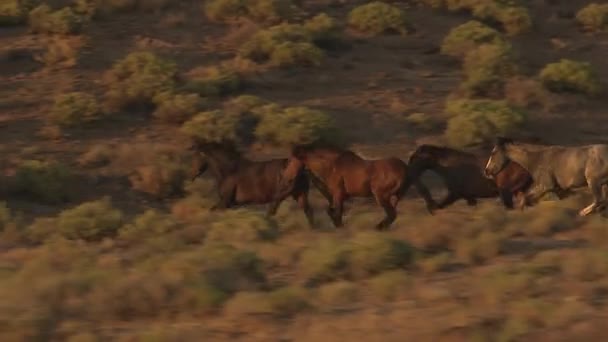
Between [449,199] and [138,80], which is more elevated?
[449,199]

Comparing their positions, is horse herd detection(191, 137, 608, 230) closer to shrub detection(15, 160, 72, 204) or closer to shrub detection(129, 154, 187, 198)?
shrub detection(129, 154, 187, 198)

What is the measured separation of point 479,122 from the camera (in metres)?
26.5

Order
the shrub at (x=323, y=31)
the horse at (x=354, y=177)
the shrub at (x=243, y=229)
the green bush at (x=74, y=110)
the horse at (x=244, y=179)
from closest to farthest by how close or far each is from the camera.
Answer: the shrub at (x=243, y=229), the horse at (x=354, y=177), the horse at (x=244, y=179), the green bush at (x=74, y=110), the shrub at (x=323, y=31)

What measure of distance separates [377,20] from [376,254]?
22273 mm

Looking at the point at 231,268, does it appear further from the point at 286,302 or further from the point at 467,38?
the point at 467,38

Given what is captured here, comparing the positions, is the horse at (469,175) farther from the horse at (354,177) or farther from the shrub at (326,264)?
the shrub at (326,264)

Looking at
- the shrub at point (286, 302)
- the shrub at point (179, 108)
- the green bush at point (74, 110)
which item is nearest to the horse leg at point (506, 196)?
the shrub at point (286, 302)

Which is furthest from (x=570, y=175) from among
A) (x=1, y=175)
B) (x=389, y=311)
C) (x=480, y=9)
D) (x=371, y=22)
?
(x=480, y=9)

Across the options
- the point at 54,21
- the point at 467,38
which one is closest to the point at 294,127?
the point at 467,38

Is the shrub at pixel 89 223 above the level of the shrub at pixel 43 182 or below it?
above

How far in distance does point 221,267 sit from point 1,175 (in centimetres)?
1262

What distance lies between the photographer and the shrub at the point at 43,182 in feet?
74.3

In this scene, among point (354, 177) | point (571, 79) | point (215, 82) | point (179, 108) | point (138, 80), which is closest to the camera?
point (354, 177)

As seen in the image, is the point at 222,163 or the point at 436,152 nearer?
the point at 436,152
